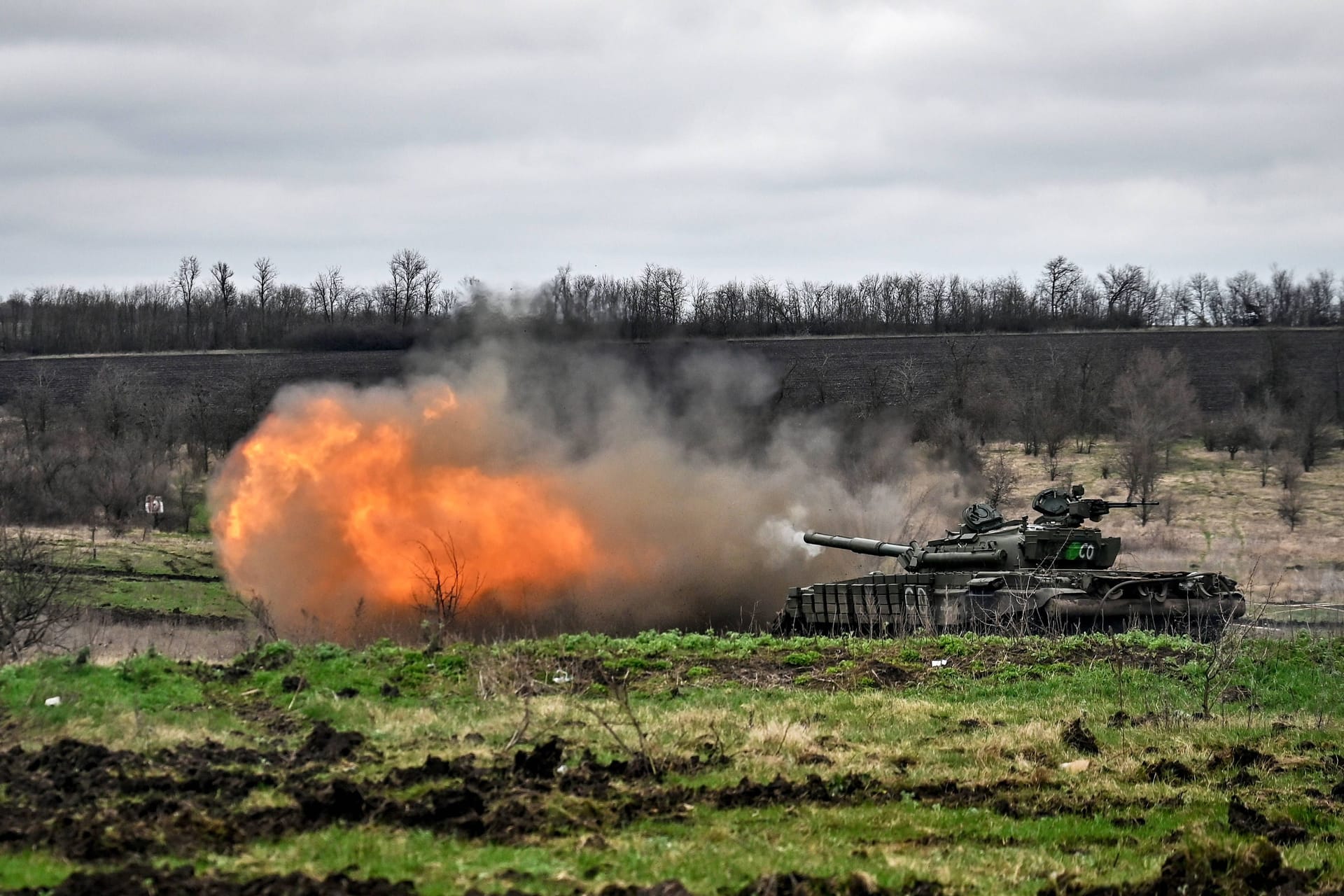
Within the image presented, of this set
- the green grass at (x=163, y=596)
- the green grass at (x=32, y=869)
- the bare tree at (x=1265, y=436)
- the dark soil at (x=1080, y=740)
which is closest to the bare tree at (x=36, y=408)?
the green grass at (x=163, y=596)

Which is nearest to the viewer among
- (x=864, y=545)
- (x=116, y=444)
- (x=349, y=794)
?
(x=349, y=794)

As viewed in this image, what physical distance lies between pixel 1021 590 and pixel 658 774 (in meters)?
18.3

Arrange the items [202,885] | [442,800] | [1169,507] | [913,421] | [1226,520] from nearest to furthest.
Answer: [202,885]
[442,800]
[1226,520]
[1169,507]
[913,421]

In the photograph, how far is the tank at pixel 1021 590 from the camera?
29.7 meters

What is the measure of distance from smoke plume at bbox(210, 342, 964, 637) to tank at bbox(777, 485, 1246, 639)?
7368mm

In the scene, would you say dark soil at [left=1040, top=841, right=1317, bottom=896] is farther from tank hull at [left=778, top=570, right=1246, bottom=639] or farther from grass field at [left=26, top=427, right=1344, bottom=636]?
grass field at [left=26, top=427, right=1344, bottom=636]

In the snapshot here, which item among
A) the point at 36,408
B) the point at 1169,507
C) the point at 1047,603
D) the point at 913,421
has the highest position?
the point at 36,408

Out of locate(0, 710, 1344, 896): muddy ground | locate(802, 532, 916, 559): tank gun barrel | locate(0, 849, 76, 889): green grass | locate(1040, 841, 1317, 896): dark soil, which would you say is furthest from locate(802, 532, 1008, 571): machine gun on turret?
locate(0, 849, 76, 889): green grass

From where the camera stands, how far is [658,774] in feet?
45.8

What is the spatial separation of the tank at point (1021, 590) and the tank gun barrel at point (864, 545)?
0.22ft

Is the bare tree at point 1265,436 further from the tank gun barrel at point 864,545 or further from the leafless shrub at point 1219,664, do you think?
the leafless shrub at point 1219,664

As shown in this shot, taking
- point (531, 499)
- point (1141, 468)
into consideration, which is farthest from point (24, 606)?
point (1141, 468)

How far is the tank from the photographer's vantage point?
29672 millimetres

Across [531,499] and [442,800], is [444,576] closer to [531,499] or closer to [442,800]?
[531,499]
